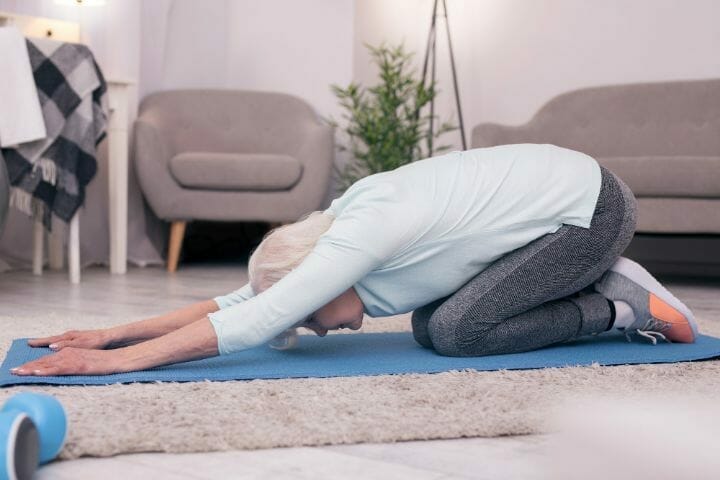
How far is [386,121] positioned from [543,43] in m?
1.04

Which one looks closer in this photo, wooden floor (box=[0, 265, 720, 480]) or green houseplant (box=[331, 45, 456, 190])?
wooden floor (box=[0, 265, 720, 480])

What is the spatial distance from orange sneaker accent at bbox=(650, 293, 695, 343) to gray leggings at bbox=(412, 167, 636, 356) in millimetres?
159

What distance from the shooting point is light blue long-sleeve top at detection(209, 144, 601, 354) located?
5.14ft

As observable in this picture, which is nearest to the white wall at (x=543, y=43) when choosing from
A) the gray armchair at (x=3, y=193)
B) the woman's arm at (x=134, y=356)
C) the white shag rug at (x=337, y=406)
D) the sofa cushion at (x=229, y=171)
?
the sofa cushion at (x=229, y=171)

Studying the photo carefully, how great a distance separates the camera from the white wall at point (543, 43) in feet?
14.8

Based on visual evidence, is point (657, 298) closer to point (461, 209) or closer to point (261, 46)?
point (461, 209)

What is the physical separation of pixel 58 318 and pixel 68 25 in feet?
6.43

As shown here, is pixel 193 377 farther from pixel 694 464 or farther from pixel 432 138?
pixel 432 138

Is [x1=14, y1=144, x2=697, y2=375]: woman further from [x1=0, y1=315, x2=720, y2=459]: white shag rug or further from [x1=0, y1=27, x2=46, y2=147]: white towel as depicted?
[x1=0, y1=27, x2=46, y2=147]: white towel

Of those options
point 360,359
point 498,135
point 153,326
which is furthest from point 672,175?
point 153,326

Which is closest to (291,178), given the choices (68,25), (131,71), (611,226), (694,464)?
(131,71)

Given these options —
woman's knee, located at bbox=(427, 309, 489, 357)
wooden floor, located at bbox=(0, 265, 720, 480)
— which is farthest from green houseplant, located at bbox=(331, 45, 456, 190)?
wooden floor, located at bbox=(0, 265, 720, 480)

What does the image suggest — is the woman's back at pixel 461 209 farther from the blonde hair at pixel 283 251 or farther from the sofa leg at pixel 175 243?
the sofa leg at pixel 175 243

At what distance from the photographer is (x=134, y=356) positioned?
1.62m
